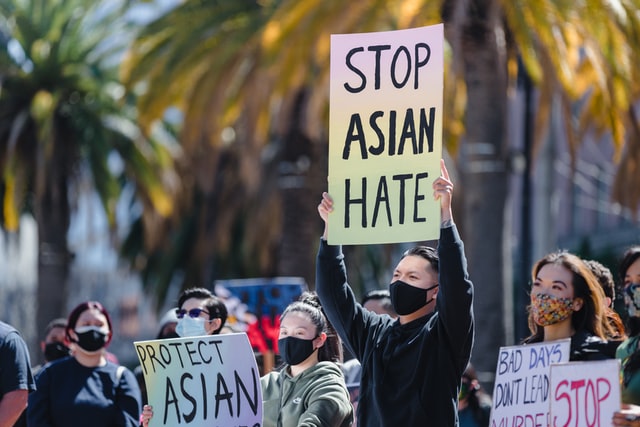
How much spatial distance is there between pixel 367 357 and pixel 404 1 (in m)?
8.46

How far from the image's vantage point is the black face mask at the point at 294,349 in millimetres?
6004

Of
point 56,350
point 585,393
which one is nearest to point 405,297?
point 585,393

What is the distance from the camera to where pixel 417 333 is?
5504mm

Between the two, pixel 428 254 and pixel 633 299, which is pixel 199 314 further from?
pixel 633 299

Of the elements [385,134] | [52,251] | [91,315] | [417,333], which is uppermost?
[52,251]

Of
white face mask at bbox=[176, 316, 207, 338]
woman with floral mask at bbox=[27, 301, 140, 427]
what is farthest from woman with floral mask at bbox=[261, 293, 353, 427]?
woman with floral mask at bbox=[27, 301, 140, 427]

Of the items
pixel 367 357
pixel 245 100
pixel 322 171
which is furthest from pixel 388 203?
pixel 322 171

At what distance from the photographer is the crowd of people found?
535 centimetres

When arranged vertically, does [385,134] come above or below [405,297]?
above

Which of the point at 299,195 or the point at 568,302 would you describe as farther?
the point at 299,195

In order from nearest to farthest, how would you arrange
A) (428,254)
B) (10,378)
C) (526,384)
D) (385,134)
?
(428,254) < (385,134) < (526,384) < (10,378)

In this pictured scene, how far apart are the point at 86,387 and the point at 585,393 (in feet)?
10.9

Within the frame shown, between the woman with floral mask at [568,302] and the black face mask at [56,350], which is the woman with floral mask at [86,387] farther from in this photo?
the woman with floral mask at [568,302]

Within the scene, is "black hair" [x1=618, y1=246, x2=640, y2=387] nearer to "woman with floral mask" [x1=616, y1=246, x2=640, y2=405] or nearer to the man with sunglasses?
"woman with floral mask" [x1=616, y1=246, x2=640, y2=405]
